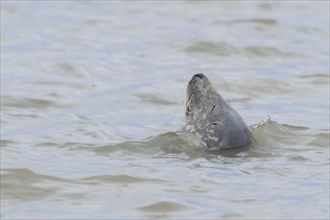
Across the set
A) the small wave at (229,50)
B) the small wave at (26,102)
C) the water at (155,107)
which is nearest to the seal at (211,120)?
the water at (155,107)

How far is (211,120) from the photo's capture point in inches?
425

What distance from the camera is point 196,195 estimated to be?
9.27 meters

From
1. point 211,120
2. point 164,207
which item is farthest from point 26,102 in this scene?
point 164,207

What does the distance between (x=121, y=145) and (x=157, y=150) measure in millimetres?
417

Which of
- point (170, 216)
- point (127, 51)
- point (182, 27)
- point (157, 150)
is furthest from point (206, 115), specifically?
point (182, 27)

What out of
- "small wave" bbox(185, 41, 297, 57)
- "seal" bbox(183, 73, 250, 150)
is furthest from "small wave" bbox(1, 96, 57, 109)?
"small wave" bbox(185, 41, 297, 57)

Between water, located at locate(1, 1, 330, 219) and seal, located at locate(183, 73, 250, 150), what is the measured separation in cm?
14

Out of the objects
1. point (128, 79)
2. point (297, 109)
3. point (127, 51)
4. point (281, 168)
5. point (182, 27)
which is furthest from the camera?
point (182, 27)

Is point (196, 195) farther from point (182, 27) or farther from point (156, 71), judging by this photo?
point (182, 27)

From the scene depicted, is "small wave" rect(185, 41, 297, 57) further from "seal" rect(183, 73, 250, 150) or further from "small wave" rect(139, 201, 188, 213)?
"small wave" rect(139, 201, 188, 213)

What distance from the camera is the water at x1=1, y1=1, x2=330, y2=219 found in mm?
9211

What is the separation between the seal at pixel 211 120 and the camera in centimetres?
1071

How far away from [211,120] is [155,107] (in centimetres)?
288

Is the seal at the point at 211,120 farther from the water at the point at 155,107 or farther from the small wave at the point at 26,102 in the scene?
the small wave at the point at 26,102
